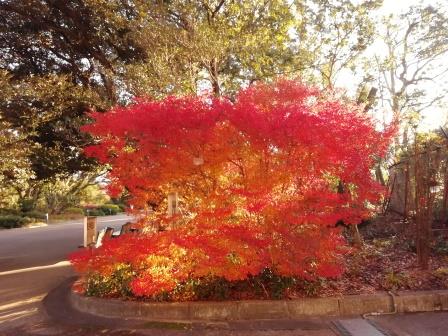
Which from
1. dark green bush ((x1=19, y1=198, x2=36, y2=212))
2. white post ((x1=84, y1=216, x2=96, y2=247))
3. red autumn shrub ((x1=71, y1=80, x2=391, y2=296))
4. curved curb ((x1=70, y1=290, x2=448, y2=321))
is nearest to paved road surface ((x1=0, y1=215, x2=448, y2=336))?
curved curb ((x1=70, y1=290, x2=448, y2=321))

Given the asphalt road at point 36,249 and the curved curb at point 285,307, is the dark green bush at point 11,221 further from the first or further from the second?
the curved curb at point 285,307

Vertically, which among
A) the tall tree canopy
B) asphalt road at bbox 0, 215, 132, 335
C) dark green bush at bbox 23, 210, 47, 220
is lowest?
asphalt road at bbox 0, 215, 132, 335

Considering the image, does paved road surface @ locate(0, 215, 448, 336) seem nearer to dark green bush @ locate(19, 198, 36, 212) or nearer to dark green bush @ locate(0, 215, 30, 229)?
dark green bush @ locate(0, 215, 30, 229)

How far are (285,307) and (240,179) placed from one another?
222 centimetres

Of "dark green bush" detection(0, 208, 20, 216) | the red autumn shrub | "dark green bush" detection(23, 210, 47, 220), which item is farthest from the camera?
"dark green bush" detection(23, 210, 47, 220)

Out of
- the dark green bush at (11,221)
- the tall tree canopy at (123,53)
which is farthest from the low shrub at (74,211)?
the tall tree canopy at (123,53)

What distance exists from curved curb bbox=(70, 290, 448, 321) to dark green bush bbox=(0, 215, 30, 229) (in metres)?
24.6

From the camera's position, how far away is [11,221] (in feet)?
93.3

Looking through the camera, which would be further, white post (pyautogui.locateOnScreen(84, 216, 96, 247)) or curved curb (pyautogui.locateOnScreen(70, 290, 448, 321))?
white post (pyautogui.locateOnScreen(84, 216, 96, 247))

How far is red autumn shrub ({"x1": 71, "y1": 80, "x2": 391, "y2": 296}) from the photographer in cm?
645

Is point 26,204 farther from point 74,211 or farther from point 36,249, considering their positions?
point 36,249

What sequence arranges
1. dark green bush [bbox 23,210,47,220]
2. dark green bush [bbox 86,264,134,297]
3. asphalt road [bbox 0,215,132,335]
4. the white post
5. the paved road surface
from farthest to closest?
dark green bush [bbox 23,210,47,220], the white post, dark green bush [bbox 86,264,134,297], asphalt road [bbox 0,215,132,335], the paved road surface

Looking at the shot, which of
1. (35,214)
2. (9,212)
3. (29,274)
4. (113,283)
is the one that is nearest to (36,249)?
(29,274)

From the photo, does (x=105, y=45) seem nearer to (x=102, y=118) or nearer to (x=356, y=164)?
(x=102, y=118)
